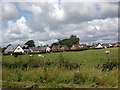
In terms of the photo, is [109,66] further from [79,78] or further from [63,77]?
[63,77]

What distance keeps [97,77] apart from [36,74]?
3.57 metres

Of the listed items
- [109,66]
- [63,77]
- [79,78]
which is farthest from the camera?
[109,66]

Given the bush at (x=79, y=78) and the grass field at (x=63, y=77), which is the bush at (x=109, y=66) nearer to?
the grass field at (x=63, y=77)

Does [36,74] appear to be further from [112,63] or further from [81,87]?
[112,63]

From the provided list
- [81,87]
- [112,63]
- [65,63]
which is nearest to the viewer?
[81,87]

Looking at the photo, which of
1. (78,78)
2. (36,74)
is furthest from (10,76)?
(78,78)

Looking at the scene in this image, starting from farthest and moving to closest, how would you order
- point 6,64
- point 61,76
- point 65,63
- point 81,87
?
point 6,64
point 65,63
point 61,76
point 81,87

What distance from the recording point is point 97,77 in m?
13.6

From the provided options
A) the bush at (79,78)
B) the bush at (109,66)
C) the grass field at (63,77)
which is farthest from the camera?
the bush at (109,66)

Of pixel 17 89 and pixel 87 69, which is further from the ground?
pixel 87 69

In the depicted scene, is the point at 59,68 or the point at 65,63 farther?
the point at 65,63

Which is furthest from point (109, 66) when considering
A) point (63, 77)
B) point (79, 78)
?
point (63, 77)

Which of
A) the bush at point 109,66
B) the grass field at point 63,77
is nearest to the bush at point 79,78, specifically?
the grass field at point 63,77

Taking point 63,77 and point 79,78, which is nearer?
point 79,78
